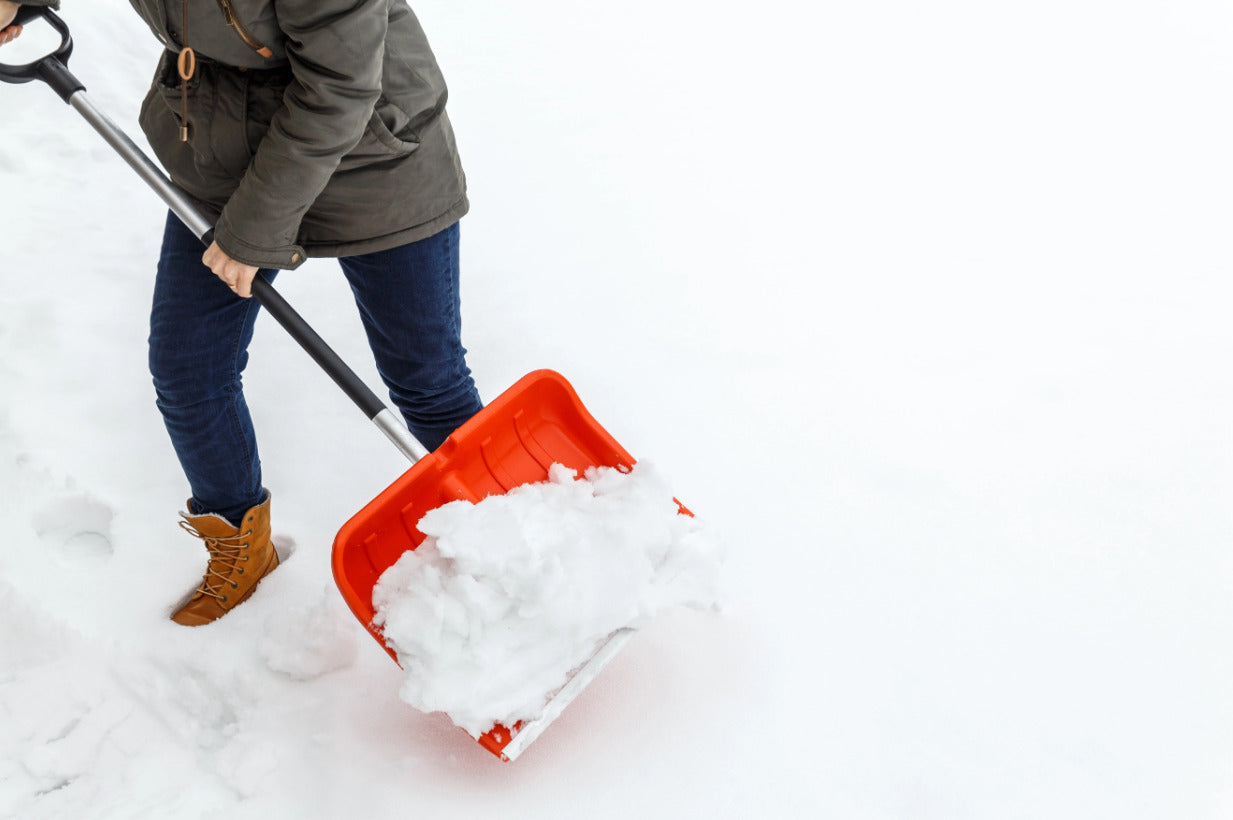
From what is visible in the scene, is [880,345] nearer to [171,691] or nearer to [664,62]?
[664,62]

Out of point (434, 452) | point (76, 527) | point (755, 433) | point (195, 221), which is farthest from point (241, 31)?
Answer: point (755, 433)

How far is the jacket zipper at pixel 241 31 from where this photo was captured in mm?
1037

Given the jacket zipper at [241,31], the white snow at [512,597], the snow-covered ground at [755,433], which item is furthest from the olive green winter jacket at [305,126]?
the snow-covered ground at [755,433]

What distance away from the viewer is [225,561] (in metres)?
1.61

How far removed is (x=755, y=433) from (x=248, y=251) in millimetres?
1152

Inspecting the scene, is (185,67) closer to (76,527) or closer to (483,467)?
(483,467)

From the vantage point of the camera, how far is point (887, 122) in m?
3.03

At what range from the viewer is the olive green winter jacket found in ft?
3.43

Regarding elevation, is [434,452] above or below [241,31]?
below

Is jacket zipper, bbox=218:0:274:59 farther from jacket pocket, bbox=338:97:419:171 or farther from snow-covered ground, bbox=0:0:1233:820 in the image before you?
snow-covered ground, bbox=0:0:1233:820

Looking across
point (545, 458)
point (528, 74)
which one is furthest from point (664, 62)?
point (545, 458)

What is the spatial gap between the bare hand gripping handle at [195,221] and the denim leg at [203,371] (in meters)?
0.06

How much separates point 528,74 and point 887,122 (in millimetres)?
1164

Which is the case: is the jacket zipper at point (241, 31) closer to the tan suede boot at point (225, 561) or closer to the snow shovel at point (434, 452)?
the snow shovel at point (434, 452)
